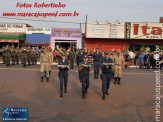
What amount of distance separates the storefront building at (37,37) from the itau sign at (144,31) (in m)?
11.4

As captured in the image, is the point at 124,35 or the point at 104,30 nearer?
the point at 124,35

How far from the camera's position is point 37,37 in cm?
3189

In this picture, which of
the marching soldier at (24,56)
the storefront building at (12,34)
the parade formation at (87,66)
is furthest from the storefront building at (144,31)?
the marching soldier at (24,56)

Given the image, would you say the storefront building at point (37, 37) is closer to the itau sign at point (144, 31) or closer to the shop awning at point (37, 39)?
the shop awning at point (37, 39)

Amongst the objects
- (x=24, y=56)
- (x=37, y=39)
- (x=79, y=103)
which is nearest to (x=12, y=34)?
(x=37, y=39)

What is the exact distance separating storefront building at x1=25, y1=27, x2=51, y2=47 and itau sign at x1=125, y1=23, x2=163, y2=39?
448 inches

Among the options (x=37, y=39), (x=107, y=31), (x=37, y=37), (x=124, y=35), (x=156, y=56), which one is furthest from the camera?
(x=37, y=37)

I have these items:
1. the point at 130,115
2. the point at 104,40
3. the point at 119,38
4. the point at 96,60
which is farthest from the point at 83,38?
the point at 130,115

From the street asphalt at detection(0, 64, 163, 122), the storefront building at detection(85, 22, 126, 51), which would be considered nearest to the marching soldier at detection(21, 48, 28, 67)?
the street asphalt at detection(0, 64, 163, 122)

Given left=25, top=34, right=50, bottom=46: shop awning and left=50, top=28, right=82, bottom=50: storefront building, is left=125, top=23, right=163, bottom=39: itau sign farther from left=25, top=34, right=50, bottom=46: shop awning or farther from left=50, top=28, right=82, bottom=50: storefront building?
left=25, top=34, right=50, bottom=46: shop awning

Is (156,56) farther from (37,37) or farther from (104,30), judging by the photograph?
(37,37)

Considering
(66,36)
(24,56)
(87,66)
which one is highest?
(66,36)

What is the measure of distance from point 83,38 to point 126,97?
2526 cm

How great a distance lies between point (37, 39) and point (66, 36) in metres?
4.20
